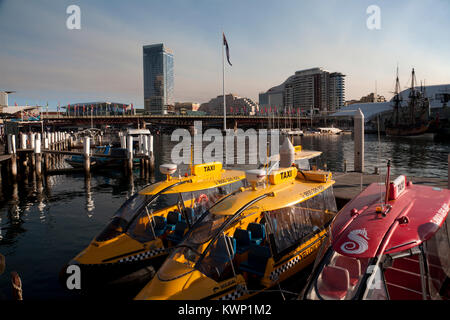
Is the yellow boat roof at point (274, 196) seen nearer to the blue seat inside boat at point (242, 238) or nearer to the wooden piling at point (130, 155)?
the blue seat inside boat at point (242, 238)

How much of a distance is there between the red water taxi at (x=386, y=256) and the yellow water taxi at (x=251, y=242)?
1.98 metres

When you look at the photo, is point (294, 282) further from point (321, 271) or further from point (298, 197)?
point (321, 271)

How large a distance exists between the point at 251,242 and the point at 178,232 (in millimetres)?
2719

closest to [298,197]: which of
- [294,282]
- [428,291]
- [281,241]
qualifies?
[281,241]

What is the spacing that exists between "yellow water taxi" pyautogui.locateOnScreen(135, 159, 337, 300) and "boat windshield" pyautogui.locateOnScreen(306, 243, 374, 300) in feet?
6.81

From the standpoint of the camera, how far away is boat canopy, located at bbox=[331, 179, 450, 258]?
543cm

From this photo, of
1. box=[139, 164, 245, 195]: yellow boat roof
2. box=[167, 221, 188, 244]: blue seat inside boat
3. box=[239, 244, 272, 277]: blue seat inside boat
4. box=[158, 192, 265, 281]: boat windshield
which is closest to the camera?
box=[158, 192, 265, 281]: boat windshield

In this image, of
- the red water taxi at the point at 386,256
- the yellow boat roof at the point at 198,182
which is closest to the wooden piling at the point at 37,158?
the yellow boat roof at the point at 198,182

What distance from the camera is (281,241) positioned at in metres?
8.23

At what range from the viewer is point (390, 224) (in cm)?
593

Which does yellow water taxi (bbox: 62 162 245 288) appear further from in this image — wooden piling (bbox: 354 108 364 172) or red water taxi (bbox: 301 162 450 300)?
wooden piling (bbox: 354 108 364 172)

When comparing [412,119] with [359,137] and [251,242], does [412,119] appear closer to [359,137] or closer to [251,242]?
[359,137]

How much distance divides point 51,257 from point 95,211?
23.3 feet

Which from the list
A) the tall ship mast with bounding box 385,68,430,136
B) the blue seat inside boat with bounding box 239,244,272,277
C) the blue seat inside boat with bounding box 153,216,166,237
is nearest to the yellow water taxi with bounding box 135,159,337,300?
the blue seat inside boat with bounding box 239,244,272,277
